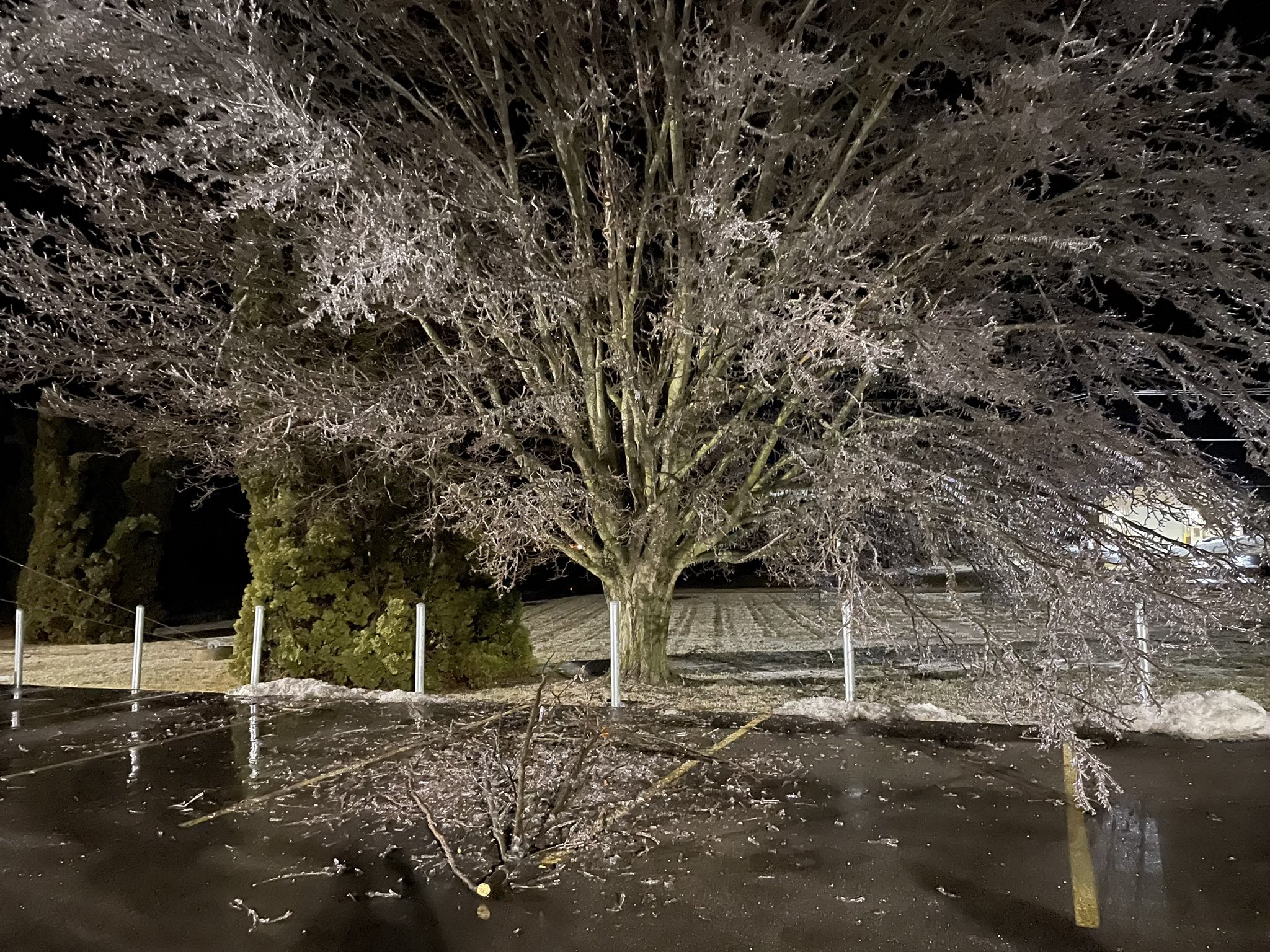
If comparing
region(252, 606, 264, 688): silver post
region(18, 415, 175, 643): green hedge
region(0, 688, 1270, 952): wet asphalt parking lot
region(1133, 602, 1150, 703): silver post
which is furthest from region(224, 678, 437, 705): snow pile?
region(18, 415, 175, 643): green hedge

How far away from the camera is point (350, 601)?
35.1ft

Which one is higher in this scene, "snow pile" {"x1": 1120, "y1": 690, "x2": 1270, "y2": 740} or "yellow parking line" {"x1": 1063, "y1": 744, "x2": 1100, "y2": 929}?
"snow pile" {"x1": 1120, "y1": 690, "x2": 1270, "y2": 740}

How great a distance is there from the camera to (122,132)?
9719 mm

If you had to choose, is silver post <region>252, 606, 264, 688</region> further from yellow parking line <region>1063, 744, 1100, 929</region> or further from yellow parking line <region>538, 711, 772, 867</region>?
yellow parking line <region>1063, 744, 1100, 929</region>

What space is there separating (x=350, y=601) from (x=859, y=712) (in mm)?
5765

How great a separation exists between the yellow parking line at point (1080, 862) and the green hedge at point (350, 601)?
6.83 meters

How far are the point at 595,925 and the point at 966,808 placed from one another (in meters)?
2.65

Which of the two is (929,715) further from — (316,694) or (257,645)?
(257,645)

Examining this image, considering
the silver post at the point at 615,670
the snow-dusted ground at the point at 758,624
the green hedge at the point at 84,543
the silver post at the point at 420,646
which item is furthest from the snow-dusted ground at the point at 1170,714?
the green hedge at the point at 84,543

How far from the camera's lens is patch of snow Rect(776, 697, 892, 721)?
8.20 metres

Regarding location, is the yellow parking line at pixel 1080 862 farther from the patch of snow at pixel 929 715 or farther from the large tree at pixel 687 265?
the patch of snow at pixel 929 715

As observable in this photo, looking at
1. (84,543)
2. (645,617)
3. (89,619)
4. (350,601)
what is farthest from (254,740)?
(84,543)

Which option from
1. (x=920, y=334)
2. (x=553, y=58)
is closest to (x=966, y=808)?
(x=920, y=334)

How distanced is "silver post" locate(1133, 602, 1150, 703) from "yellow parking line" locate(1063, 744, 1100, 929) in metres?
0.89
